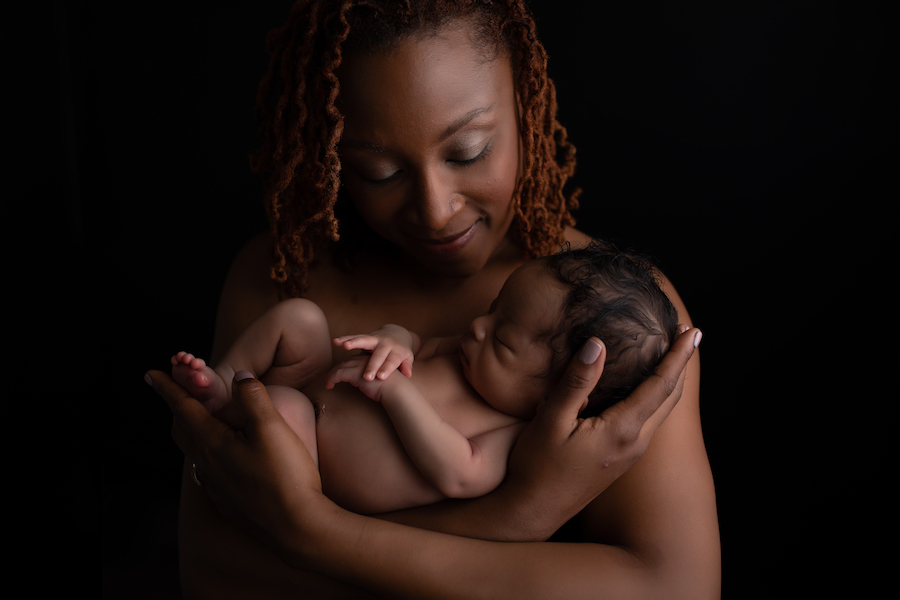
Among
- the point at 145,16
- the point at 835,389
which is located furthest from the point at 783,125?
the point at 145,16

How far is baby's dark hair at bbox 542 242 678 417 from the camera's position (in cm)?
139

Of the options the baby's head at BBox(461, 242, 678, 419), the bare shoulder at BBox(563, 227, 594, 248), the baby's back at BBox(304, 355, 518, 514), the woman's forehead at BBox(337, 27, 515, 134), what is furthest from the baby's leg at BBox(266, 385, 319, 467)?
the bare shoulder at BBox(563, 227, 594, 248)

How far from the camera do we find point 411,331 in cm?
183

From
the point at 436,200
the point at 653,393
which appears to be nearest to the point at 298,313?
the point at 436,200

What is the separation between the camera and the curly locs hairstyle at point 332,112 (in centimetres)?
145

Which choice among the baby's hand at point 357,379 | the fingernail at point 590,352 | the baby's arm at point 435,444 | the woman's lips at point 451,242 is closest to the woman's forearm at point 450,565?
the baby's arm at point 435,444

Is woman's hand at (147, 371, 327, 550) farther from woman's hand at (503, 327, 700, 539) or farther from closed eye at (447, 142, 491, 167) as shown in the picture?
closed eye at (447, 142, 491, 167)

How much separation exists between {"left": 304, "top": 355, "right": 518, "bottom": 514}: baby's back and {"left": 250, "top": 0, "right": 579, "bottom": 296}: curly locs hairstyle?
0.38 m

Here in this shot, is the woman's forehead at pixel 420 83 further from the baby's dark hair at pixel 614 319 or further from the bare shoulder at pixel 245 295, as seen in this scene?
the bare shoulder at pixel 245 295

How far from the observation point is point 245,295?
1.91 m

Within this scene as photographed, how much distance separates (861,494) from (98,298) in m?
2.67

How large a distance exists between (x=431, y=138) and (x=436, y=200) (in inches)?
4.9

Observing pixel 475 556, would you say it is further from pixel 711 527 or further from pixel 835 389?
pixel 835 389

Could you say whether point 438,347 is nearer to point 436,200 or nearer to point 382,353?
point 382,353
